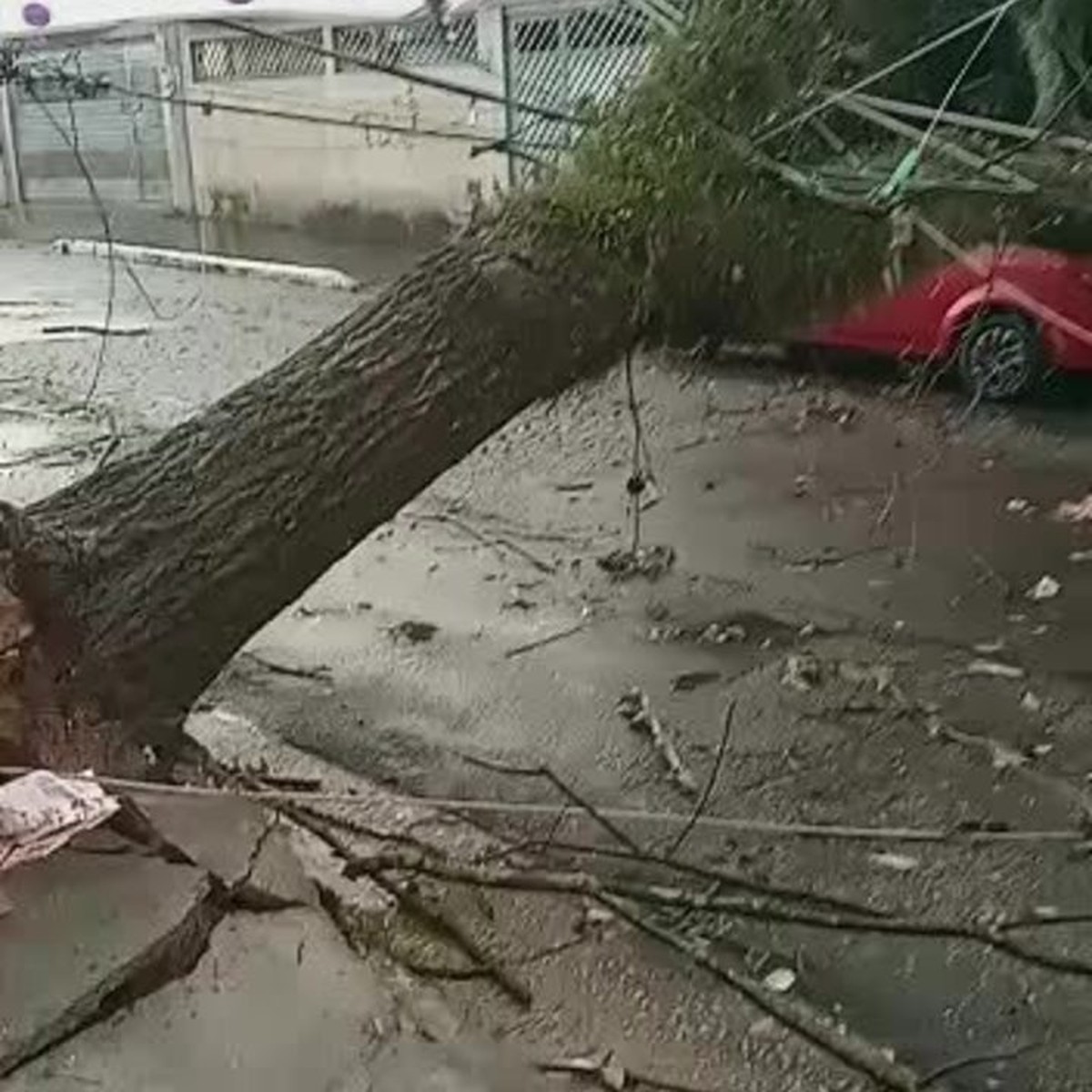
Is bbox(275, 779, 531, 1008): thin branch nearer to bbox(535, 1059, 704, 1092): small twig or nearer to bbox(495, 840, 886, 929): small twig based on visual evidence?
bbox(535, 1059, 704, 1092): small twig

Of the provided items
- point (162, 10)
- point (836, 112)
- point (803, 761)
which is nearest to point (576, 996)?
point (803, 761)

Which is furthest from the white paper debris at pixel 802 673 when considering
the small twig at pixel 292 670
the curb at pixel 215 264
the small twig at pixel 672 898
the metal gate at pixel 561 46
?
the curb at pixel 215 264

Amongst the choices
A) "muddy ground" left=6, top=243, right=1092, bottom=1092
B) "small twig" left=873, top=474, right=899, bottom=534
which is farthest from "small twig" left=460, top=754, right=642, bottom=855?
"small twig" left=873, top=474, right=899, bottom=534

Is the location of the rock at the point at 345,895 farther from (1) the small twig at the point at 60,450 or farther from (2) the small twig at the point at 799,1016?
(1) the small twig at the point at 60,450

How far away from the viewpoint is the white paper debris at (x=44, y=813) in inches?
138

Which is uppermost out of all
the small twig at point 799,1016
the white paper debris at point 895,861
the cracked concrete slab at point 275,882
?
the cracked concrete slab at point 275,882

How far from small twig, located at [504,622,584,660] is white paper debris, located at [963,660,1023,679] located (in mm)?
1450

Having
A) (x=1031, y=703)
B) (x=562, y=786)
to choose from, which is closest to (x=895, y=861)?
(x=562, y=786)

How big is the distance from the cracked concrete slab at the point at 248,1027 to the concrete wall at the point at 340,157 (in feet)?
36.1

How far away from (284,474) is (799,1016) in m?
1.86

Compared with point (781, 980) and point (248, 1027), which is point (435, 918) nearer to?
point (781, 980)

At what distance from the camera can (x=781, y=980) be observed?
4660mm

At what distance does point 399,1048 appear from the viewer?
136 inches

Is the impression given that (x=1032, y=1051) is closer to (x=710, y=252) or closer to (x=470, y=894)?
(x=470, y=894)
